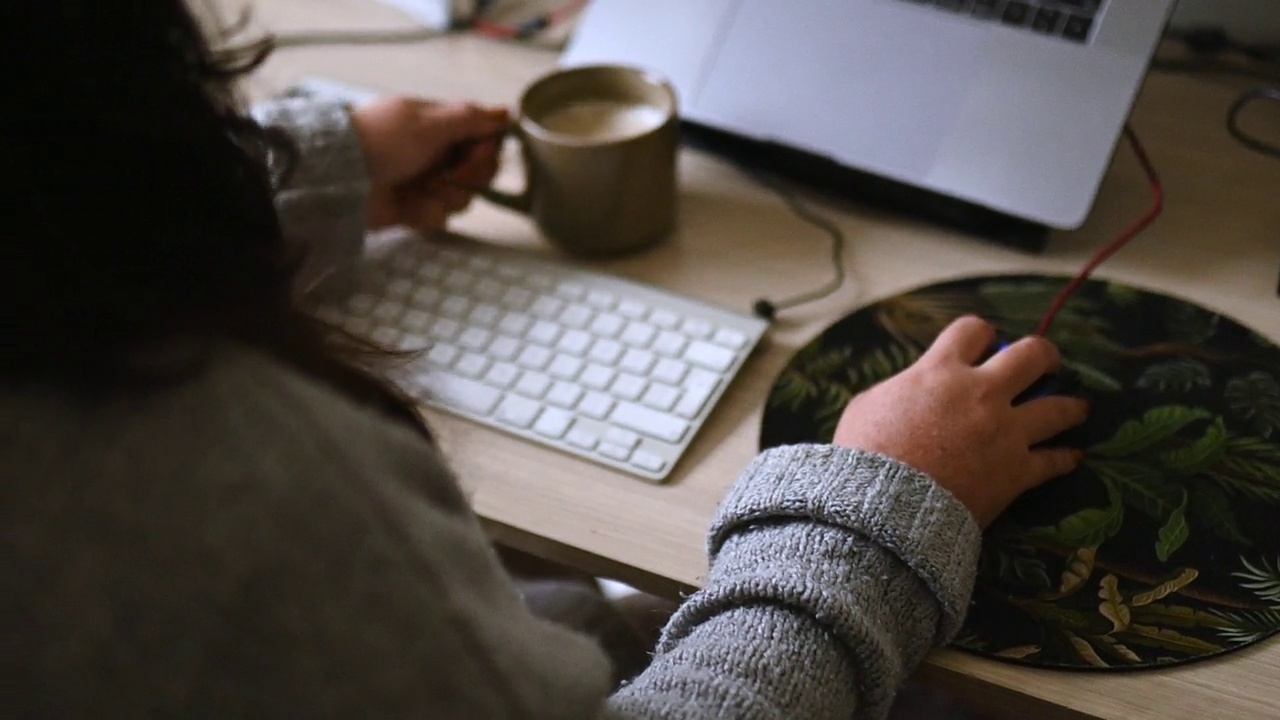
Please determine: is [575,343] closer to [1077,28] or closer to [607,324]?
[607,324]

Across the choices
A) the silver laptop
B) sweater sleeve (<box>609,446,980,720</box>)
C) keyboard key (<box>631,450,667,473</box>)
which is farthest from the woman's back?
the silver laptop

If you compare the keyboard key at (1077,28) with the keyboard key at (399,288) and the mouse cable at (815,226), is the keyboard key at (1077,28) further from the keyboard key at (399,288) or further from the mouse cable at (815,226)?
the keyboard key at (399,288)

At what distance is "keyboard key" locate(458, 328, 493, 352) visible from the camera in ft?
2.22

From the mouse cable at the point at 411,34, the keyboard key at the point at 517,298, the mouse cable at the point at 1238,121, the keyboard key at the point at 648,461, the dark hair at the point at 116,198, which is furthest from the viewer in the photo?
the mouse cable at the point at 411,34

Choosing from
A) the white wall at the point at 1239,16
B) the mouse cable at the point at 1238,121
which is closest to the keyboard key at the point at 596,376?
the mouse cable at the point at 1238,121

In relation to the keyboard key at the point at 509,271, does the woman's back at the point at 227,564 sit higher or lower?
higher

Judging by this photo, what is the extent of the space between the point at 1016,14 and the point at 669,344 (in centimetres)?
33

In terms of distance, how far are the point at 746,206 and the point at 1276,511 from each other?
385 mm

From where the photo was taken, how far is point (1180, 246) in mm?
734

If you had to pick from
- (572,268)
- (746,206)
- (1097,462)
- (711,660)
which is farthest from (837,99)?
(711,660)

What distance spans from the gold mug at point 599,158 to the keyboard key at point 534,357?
105mm

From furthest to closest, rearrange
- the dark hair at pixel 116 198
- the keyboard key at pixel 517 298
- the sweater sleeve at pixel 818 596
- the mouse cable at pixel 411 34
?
the mouse cable at pixel 411 34, the keyboard key at pixel 517 298, the sweater sleeve at pixel 818 596, the dark hair at pixel 116 198

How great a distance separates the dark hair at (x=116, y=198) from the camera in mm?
293

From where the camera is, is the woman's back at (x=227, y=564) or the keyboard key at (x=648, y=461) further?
the keyboard key at (x=648, y=461)
